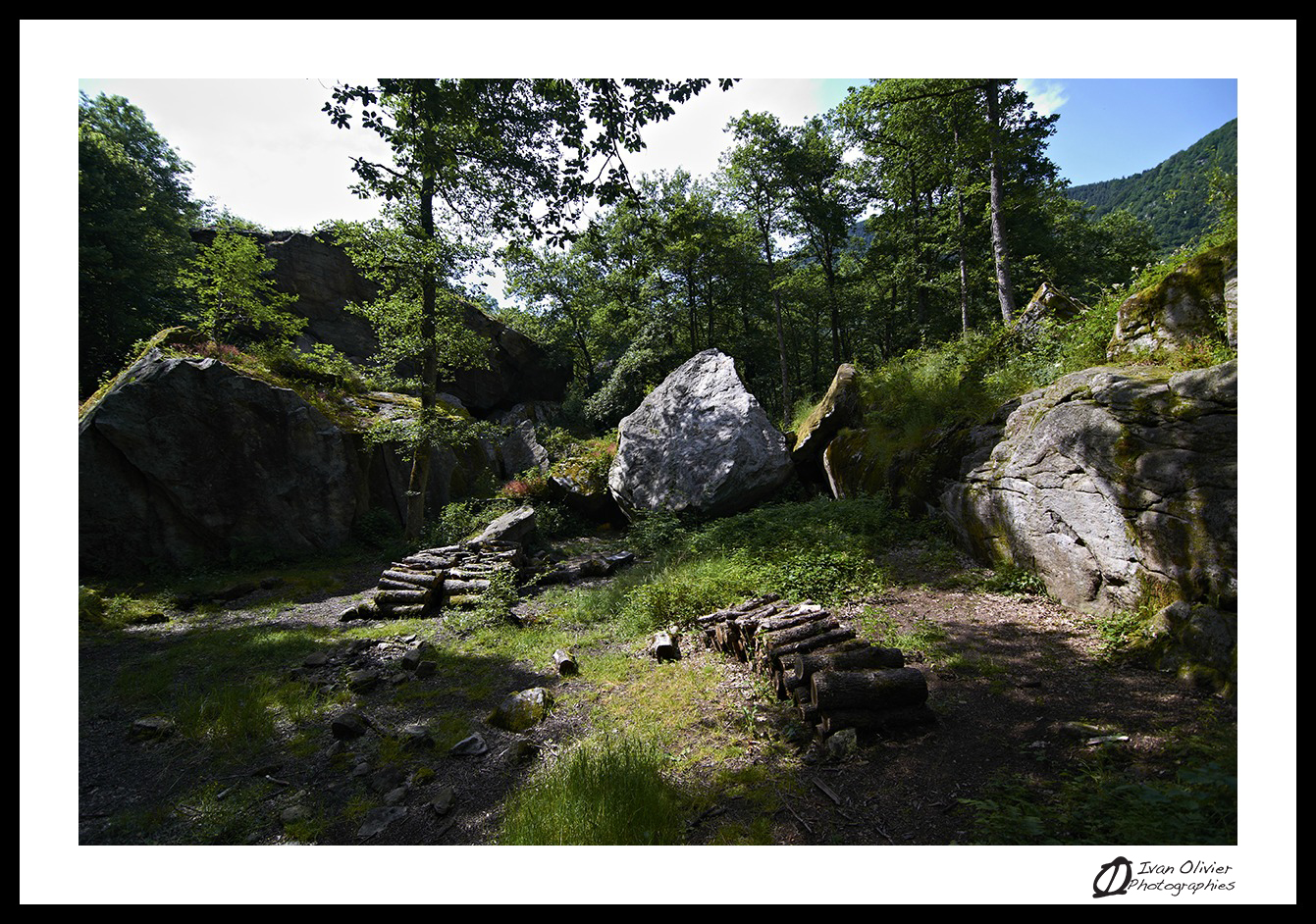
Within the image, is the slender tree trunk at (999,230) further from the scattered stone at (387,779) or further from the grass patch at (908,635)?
the scattered stone at (387,779)

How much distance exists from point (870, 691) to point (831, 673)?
0.28 m

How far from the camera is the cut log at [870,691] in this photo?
3.37m

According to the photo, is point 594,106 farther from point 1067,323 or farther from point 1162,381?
point 1067,323

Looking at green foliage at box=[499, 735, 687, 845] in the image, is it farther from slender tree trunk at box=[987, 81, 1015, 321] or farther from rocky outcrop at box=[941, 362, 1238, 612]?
slender tree trunk at box=[987, 81, 1015, 321]

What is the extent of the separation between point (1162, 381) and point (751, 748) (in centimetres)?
522

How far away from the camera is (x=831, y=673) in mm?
3477

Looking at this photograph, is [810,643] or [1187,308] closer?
[810,643]

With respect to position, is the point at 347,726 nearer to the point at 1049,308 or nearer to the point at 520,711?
the point at 520,711

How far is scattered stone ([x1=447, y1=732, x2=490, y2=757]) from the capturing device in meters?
3.70

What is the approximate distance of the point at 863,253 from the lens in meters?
18.8

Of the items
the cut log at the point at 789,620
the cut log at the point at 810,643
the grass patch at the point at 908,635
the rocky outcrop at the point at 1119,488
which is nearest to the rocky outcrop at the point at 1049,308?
the rocky outcrop at the point at 1119,488

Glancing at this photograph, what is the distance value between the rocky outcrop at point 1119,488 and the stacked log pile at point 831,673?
2561 millimetres

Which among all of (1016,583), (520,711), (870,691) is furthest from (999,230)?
(520,711)
